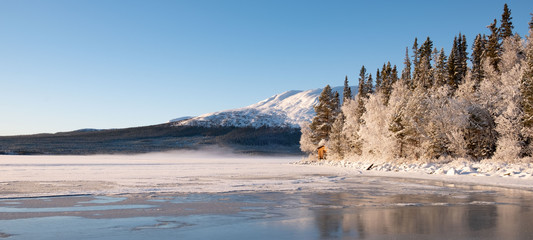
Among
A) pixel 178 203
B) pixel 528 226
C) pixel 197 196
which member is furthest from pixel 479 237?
pixel 197 196

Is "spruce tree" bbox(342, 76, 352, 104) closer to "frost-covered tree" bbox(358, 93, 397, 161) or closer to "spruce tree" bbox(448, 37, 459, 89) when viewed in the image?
"spruce tree" bbox(448, 37, 459, 89)

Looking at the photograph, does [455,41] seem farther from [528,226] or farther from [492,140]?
[528,226]

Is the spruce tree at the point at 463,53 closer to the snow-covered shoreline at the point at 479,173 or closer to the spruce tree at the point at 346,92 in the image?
the spruce tree at the point at 346,92

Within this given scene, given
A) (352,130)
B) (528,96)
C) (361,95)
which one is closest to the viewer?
(528,96)

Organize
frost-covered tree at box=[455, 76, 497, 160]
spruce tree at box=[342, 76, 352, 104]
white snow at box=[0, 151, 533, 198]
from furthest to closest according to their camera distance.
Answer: spruce tree at box=[342, 76, 352, 104] < frost-covered tree at box=[455, 76, 497, 160] < white snow at box=[0, 151, 533, 198]

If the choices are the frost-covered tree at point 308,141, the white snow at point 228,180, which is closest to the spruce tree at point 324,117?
the frost-covered tree at point 308,141

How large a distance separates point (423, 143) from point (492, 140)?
6.07m

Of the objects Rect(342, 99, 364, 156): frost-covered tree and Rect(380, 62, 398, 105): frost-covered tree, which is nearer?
Rect(342, 99, 364, 156): frost-covered tree

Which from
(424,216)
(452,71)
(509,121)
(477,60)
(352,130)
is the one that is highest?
(477,60)

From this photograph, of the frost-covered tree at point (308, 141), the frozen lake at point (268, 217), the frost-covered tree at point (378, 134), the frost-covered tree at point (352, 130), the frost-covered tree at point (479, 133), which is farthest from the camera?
the frost-covered tree at point (308, 141)

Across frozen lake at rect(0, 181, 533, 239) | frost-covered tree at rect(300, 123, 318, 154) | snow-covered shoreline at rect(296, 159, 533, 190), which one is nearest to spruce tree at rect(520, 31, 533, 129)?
snow-covered shoreline at rect(296, 159, 533, 190)

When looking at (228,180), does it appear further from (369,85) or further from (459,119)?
(369,85)

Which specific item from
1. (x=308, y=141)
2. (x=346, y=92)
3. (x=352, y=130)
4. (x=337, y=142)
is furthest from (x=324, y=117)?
(x=346, y=92)

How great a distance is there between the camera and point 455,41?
77000mm
